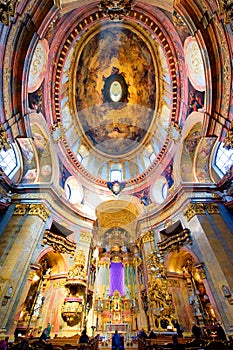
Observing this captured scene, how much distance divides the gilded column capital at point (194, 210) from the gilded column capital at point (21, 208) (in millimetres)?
9971

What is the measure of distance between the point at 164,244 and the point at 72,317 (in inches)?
288

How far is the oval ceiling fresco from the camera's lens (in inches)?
664

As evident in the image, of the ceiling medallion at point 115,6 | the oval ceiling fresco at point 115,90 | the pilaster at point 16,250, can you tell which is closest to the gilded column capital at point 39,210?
the pilaster at point 16,250

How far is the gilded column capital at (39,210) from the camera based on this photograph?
11190 mm

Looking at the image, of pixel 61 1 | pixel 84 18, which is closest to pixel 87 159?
pixel 84 18

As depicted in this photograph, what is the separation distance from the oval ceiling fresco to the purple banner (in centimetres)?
1250

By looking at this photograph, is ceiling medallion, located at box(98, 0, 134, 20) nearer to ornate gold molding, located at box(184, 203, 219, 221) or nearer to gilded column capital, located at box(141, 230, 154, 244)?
ornate gold molding, located at box(184, 203, 219, 221)

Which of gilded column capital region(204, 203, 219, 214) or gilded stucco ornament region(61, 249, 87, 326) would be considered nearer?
gilded stucco ornament region(61, 249, 87, 326)

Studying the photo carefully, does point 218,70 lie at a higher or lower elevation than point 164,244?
higher

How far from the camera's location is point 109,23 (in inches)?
626

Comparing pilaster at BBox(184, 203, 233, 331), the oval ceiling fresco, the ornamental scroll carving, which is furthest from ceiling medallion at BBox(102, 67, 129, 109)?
the ornamental scroll carving

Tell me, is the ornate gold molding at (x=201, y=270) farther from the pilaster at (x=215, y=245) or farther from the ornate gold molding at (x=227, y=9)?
the ornate gold molding at (x=227, y=9)

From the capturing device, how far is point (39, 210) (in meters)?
11.4

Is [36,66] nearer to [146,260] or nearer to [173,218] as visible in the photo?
[173,218]
